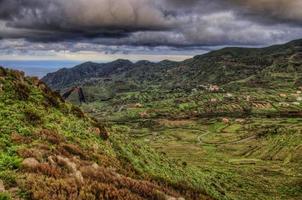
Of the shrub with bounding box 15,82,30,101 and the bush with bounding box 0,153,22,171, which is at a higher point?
the shrub with bounding box 15,82,30,101

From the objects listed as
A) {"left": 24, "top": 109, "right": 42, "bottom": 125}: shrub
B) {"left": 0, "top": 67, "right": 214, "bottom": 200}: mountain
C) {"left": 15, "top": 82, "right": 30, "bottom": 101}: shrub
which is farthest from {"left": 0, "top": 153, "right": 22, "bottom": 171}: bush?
{"left": 15, "top": 82, "right": 30, "bottom": 101}: shrub

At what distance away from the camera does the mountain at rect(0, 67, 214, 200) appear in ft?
59.0

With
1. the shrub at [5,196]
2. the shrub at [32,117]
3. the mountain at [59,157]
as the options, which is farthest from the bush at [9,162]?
the shrub at [32,117]

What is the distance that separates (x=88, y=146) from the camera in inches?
1437

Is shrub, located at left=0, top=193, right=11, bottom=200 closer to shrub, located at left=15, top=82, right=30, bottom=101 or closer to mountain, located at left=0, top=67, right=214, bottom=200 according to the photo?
mountain, located at left=0, top=67, right=214, bottom=200

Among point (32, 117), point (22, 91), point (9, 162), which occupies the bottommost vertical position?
point (32, 117)

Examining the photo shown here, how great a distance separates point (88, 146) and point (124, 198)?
63.3 feet

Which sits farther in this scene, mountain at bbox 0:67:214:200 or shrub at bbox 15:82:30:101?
shrub at bbox 15:82:30:101

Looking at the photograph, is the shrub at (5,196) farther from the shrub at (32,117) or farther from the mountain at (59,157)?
the shrub at (32,117)

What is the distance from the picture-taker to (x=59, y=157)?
24.5m

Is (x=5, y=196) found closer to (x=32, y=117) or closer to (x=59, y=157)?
(x=59, y=157)

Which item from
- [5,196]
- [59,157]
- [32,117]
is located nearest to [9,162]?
[59,157]

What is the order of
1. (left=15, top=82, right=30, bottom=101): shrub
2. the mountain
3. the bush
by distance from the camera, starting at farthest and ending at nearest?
1. (left=15, top=82, right=30, bottom=101): shrub
2. the bush
3. the mountain

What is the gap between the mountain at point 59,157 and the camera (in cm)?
1798
